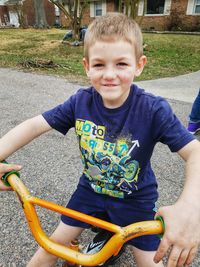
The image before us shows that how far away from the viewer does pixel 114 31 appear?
1.30m

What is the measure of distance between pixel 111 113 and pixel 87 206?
21.5 inches

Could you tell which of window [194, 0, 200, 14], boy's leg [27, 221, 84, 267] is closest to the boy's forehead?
boy's leg [27, 221, 84, 267]

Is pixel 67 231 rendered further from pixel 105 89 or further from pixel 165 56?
pixel 165 56

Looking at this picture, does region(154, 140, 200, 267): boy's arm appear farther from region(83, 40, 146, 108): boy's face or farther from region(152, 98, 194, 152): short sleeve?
region(83, 40, 146, 108): boy's face

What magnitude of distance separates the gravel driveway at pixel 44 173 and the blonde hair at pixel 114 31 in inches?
53.9

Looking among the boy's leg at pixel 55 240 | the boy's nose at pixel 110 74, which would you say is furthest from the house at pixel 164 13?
the boy's leg at pixel 55 240

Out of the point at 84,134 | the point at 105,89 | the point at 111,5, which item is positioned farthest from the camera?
the point at 111,5

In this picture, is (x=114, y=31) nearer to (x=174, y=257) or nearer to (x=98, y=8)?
(x=174, y=257)

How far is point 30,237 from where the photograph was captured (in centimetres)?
200

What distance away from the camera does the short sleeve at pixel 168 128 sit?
1245mm

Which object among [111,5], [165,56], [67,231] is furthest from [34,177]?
[111,5]

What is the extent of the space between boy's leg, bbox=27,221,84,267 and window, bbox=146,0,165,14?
21133 mm

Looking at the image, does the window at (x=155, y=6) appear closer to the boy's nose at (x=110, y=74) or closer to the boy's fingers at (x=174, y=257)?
the boy's nose at (x=110, y=74)

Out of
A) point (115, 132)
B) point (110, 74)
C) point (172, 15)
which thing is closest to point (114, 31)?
point (110, 74)
